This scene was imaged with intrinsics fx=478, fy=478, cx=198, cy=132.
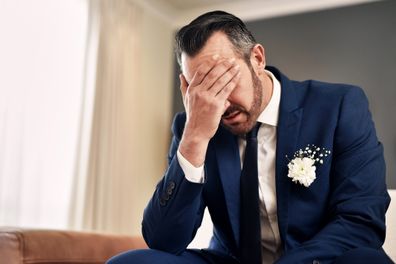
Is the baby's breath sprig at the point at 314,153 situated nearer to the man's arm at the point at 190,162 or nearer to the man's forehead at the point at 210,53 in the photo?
the man's arm at the point at 190,162

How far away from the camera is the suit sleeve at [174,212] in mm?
1278

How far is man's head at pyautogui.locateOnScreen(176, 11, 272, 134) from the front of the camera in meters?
1.40

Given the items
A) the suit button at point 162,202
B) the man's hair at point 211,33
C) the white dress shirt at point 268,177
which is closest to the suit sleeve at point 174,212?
the suit button at point 162,202

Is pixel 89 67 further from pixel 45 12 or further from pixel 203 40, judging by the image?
pixel 203 40

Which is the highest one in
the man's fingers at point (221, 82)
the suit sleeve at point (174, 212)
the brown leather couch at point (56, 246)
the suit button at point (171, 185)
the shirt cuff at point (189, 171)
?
the man's fingers at point (221, 82)

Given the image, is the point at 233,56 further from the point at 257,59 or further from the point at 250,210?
the point at 250,210

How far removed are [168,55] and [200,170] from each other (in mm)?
3319

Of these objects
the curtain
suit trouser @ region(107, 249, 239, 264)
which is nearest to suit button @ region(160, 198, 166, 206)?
suit trouser @ region(107, 249, 239, 264)

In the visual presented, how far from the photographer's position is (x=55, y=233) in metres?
1.68

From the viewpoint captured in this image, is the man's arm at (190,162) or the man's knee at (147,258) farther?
the man's arm at (190,162)

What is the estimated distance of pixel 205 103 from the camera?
132 cm

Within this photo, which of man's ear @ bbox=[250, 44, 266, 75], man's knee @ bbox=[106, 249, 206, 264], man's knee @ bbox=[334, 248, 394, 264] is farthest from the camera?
man's ear @ bbox=[250, 44, 266, 75]

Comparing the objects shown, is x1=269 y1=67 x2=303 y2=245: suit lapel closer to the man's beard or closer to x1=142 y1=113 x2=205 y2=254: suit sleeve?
the man's beard

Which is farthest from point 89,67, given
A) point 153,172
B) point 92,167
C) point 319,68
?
point 319,68
